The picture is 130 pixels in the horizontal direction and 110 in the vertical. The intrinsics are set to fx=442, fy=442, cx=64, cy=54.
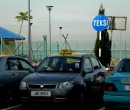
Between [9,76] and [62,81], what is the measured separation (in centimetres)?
227

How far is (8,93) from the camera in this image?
499 inches

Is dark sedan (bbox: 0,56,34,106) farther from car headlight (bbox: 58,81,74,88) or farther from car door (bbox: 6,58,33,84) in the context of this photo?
car headlight (bbox: 58,81,74,88)

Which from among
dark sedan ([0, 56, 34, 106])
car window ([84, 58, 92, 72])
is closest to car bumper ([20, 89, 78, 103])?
car window ([84, 58, 92, 72])

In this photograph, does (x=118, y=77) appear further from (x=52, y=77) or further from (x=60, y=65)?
(x=60, y=65)

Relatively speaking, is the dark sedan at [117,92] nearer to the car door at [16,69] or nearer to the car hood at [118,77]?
the car hood at [118,77]

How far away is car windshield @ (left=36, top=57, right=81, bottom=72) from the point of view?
39.5 ft

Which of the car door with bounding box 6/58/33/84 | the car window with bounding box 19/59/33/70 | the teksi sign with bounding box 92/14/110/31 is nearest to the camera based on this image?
the car door with bounding box 6/58/33/84

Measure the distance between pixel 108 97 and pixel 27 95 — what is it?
233cm

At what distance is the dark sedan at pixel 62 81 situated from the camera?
10.9 m

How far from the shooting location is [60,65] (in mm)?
12234

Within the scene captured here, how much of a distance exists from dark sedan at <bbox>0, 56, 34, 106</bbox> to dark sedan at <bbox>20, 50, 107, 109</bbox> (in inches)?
35.1

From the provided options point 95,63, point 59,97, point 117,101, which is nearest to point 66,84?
point 59,97

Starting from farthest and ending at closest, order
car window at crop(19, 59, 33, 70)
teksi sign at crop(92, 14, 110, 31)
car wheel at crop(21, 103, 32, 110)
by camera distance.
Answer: teksi sign at crop(92, 14, 110, 31)
car window at crop(19, 59, 33, 70)
car wheel at crop(21, 103, 32, 110)

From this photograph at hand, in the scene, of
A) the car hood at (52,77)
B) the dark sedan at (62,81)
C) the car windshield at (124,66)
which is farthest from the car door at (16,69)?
the car windshield at (124,66)
